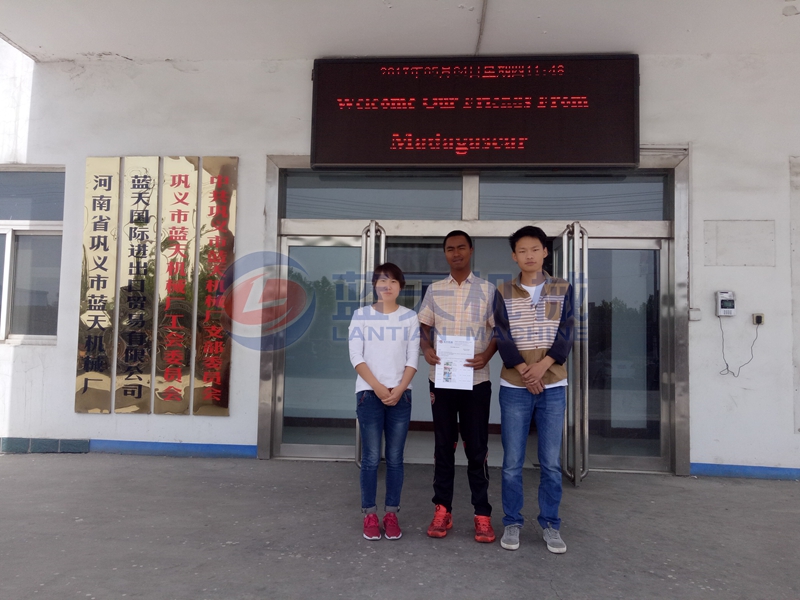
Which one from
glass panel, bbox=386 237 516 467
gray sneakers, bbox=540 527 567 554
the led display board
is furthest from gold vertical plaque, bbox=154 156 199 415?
gray sneakers, bbox=540 527 567 554

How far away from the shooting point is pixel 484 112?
3725 mm

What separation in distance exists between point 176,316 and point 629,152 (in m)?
3.55

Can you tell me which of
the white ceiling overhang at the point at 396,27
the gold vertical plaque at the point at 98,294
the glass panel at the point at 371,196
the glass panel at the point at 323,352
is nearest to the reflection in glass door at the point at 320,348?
the glass panel at the point at 323,352

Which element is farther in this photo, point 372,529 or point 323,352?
point 323,352

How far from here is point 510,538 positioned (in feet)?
7.89

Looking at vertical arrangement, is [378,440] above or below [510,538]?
above

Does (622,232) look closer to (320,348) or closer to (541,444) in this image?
(541,444)

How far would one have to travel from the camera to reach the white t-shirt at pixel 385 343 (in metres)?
2.50

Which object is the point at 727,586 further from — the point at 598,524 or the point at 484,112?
the point at 484,112

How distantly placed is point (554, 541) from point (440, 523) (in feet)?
1.75

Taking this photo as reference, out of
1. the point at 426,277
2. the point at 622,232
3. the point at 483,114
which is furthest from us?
the point at 426,277

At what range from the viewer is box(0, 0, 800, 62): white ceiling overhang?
335 centimetres

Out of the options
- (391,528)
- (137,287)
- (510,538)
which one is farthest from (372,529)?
(137,287)
